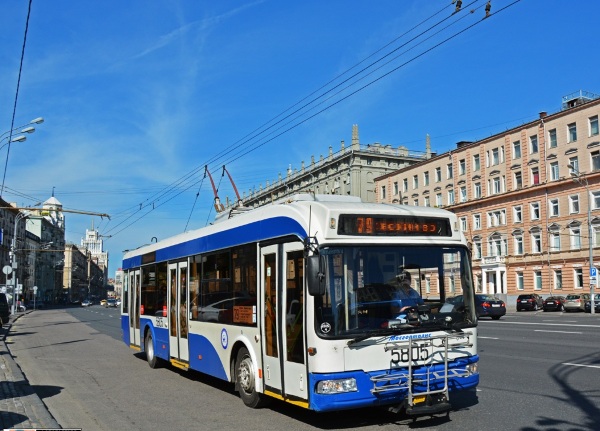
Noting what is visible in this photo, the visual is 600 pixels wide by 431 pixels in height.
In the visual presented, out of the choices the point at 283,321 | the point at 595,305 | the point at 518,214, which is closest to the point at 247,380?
the point at 283,321

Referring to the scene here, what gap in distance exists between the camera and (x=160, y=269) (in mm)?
13531

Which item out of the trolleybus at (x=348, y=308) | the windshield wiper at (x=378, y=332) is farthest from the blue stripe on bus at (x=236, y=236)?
the windshield wiper at (x=378, y=332)

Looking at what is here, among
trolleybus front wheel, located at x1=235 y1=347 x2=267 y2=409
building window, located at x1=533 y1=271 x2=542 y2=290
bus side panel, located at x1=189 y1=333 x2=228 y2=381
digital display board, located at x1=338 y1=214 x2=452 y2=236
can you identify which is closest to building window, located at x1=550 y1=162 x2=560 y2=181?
building window, located at x1=533 y1=271 x2=542 y2=290

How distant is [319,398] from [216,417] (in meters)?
1.98

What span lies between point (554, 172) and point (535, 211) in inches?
176

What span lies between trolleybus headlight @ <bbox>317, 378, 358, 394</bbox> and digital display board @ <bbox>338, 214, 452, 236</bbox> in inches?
66.8

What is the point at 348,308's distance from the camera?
7109 mm

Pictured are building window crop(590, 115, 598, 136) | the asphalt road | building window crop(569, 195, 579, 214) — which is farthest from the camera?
building window crop(569, 195, 579, 214)

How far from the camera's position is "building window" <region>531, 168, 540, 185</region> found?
59531 millimetres

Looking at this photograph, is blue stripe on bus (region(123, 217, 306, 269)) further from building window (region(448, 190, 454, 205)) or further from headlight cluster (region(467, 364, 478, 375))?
building window (region(448, 190, 454, 205))

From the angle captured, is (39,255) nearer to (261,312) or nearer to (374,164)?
(374,164)

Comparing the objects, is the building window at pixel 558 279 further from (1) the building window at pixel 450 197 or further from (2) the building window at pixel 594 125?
(1) the building window at pixel 450 197

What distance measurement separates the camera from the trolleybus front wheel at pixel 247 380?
8633 millimetres

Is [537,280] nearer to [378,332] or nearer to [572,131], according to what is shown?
[572,131]
